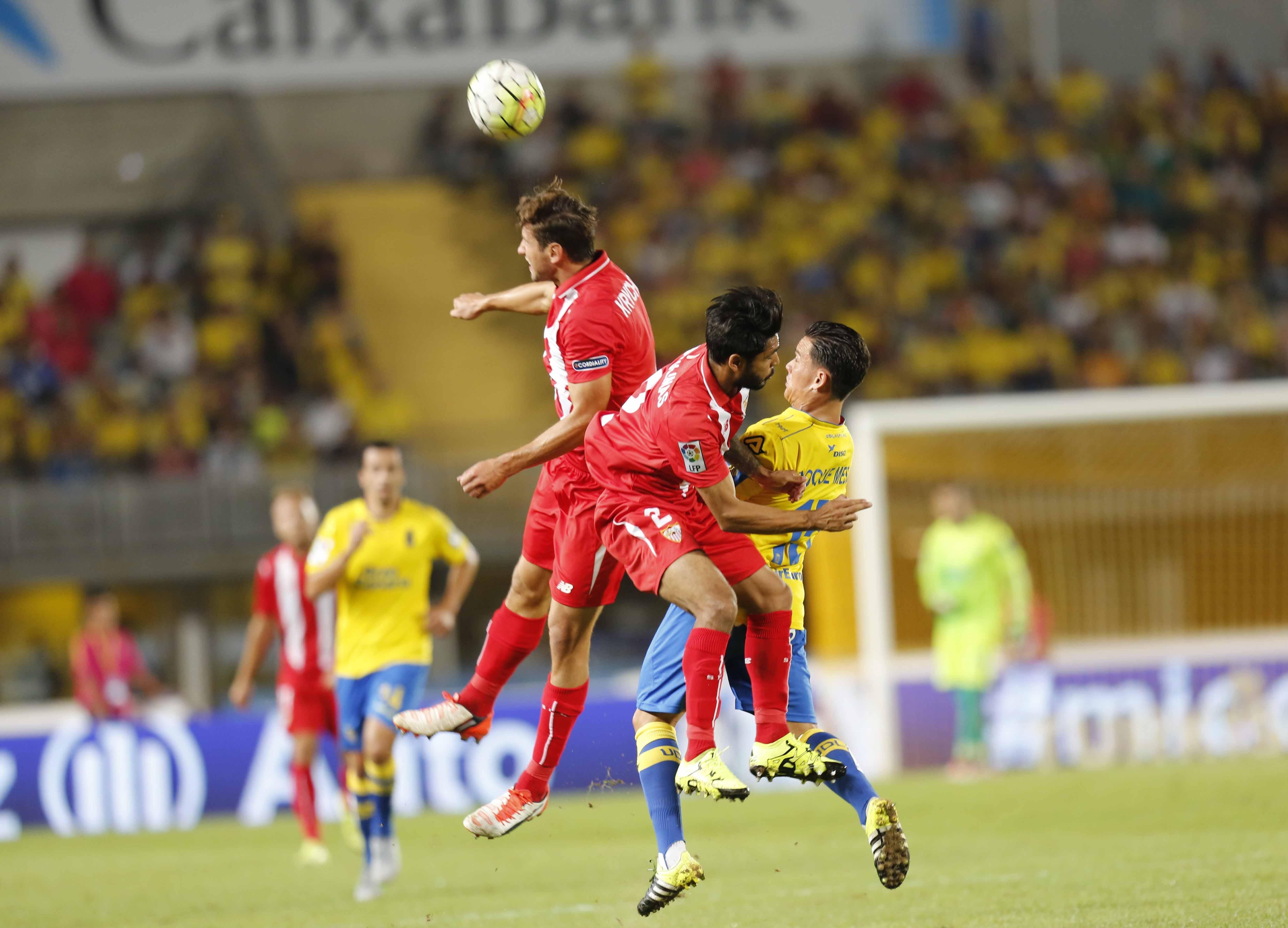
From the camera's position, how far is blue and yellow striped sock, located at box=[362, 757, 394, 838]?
8.67 meters

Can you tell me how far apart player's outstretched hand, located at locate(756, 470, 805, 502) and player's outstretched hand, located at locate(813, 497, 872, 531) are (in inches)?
10.7

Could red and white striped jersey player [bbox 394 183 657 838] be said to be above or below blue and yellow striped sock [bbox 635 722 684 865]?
above

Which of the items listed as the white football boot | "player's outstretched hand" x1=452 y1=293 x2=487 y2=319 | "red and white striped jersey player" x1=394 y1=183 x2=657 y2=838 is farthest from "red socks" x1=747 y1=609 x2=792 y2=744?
"player's outstretched hand" x1=452 y1=293 x2=487 y2=319

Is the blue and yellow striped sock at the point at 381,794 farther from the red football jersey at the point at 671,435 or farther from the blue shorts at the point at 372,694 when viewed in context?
the red football jersey at the point at 671,435

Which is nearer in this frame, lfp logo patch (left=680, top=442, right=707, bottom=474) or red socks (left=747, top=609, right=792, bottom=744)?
lfp logo patch (left=680, top=442, right=707, bottom=474)

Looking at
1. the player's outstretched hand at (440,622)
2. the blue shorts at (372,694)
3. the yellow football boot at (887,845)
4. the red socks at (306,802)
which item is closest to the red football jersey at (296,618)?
the red socks at (306,802)

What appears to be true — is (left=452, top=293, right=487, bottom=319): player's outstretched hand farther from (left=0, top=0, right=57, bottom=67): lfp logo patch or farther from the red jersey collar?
(left=0, top=0, right=57, bottom=67): lfp logo patch

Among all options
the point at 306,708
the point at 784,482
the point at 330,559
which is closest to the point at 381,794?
the point at 330,559

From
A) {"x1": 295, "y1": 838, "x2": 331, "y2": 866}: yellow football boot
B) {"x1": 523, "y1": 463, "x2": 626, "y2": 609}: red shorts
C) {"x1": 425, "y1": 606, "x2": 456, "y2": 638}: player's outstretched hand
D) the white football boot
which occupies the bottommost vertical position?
{"x1": 295, "y1": 838, "x2": 331, "y2": 866}: yellow football boot

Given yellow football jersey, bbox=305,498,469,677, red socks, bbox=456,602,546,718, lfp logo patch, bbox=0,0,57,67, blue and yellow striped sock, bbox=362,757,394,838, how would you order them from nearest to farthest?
red socks, bbox=456,602,546,718 → blue and yellow striped sock, bbox=362,757,394,838 → yellow football jersey, bbox=305,498,469,677 → lfp logo patch, bbox=0,0,57,67

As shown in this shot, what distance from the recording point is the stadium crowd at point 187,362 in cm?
1719

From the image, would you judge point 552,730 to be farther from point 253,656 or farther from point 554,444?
point 253,656

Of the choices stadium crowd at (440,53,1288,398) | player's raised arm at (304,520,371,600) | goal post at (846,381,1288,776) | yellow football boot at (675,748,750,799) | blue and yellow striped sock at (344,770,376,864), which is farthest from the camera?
stadium crowd at (440,53,1288,398)

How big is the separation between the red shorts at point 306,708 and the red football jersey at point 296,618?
37 millimetres
